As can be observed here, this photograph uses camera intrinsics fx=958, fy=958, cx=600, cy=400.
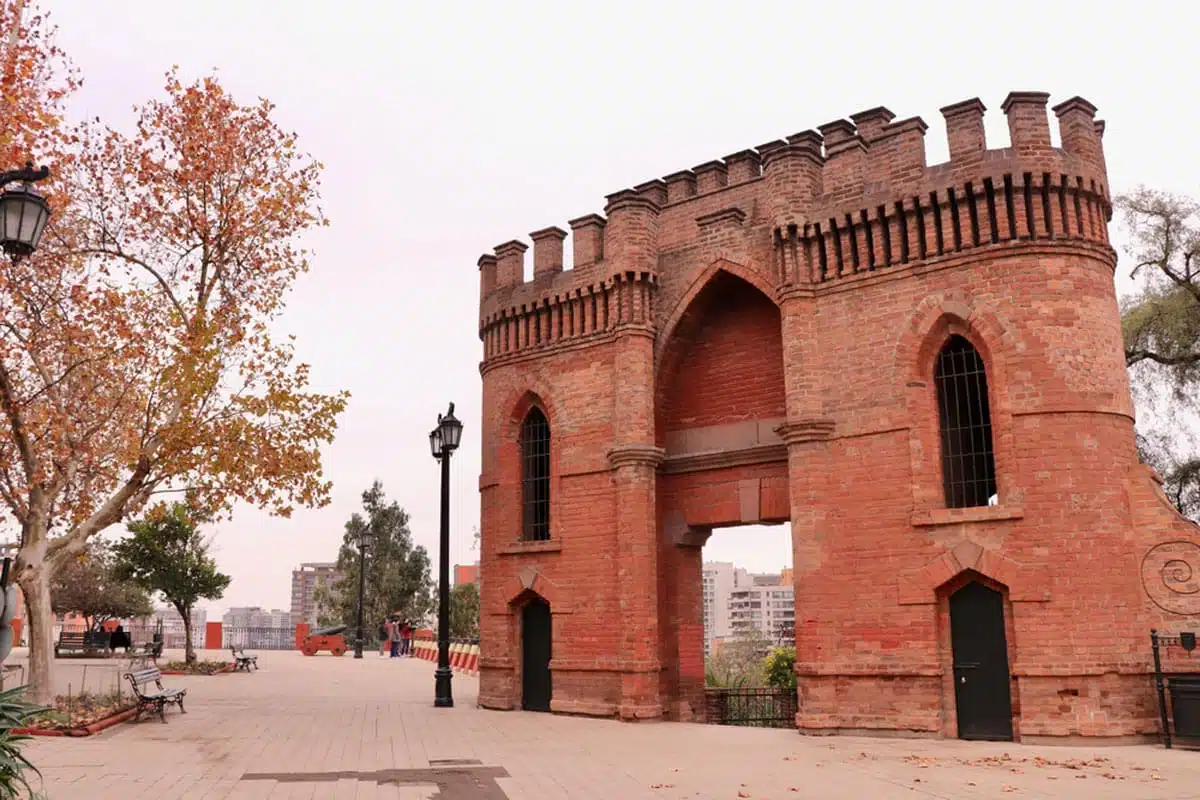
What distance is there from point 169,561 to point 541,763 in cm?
2120

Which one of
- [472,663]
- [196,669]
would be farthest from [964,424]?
[196,669]

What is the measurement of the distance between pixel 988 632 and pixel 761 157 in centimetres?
870

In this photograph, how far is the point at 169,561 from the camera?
93.2ft

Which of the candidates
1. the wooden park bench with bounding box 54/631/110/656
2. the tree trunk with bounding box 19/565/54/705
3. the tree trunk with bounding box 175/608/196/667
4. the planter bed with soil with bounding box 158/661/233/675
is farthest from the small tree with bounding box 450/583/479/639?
the tree trunk with bounding box 19/565/54/705

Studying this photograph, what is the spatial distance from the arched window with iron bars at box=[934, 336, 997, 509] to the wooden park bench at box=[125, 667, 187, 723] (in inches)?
492

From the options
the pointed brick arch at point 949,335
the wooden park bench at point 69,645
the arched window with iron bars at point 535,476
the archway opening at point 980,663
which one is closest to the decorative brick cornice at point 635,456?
the arched window with iron bars at point 535,476

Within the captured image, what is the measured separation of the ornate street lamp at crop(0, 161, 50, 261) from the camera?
769cm

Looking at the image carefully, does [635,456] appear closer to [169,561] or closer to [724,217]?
[724,217]

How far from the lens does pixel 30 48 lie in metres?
14.9

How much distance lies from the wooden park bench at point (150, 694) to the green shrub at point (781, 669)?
44.9ft

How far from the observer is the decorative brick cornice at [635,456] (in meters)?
16.6

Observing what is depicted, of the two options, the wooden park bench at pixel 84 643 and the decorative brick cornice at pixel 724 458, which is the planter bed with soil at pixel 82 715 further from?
the wooden park bench at pixel 84 643

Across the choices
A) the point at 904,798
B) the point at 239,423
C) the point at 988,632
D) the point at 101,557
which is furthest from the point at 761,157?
the point at 101,557

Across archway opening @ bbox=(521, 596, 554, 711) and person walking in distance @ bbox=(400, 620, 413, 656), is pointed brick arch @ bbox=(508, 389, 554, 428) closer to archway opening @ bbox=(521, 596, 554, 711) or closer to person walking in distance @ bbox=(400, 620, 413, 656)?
archway opening @ bbox=(521, 596, 554, 711)
